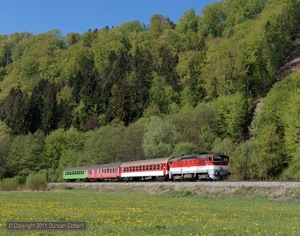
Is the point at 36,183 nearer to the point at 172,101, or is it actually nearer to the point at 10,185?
the point at 10,185

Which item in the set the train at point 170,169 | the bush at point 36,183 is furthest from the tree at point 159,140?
the bush at point 36,183

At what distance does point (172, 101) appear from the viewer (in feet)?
424

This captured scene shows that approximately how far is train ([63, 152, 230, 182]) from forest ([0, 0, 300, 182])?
10829mm

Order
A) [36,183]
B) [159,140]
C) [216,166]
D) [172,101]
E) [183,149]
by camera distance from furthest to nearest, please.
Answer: [172,101] → [159,140] → [183,149] → [36,183] → [216,166]

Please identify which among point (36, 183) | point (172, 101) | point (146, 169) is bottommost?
point (36, 183)

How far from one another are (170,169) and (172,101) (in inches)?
2912

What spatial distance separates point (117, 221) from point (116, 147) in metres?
→ 74.5

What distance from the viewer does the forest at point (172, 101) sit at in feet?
258

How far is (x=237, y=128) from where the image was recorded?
9450 centimetres

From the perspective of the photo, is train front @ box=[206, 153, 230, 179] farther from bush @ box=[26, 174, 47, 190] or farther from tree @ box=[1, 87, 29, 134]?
tree @ box=[1, 87, 29, 134]

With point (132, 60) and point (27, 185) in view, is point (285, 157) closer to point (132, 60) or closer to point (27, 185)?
point (27, 185)

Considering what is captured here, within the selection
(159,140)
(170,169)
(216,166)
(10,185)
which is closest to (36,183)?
(10,185)

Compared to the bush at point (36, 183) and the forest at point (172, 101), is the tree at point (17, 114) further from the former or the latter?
the bush at point (36, 183)

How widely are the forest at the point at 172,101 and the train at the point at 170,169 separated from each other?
10.8m
